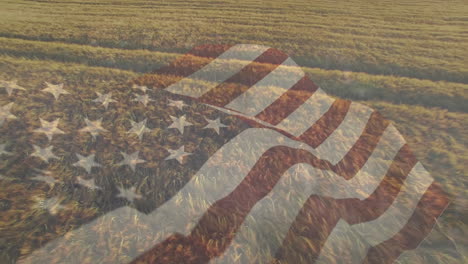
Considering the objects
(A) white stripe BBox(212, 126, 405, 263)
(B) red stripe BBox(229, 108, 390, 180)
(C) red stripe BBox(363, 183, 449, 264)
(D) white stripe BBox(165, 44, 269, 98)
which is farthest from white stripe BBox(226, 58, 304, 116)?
(C) red stripe BBox(363, 183, 449, 264)

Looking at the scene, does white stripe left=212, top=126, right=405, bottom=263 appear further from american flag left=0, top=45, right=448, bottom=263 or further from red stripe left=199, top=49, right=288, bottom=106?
red stripe left=199, top=49, right=288, bottom=106

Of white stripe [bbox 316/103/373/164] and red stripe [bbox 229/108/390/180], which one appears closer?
red stripe [bbox 229/108/390/180]

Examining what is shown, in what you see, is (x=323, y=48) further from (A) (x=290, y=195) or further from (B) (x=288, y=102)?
(A) (x=290, y=195)

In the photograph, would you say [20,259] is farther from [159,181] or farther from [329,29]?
[329,29]

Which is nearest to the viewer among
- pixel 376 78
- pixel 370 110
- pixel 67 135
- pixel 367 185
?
pixel 367 185

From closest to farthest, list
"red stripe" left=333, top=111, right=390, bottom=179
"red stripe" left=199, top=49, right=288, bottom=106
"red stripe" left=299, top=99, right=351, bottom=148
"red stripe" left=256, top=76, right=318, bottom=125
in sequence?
"red stripe" left=333, top=111, right=390, bottom=179, "red stripe" left=299, top=99, right=351, bottom=148, "red stripe" left=256, top=76, right=318, bottom=125, "red stripe" left=199, top=49, right=288, bottom=106

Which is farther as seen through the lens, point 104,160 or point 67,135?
point 67,135

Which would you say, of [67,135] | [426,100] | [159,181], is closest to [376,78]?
[426,100]
